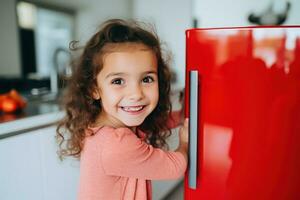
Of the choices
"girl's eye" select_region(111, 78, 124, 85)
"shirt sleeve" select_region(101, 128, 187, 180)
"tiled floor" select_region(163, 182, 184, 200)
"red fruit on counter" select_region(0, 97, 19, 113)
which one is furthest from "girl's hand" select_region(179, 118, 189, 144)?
"tiled floor" select_region(163, 182, 184, 200)

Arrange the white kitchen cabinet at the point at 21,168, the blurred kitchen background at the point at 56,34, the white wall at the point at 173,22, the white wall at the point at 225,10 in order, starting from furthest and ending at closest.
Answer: the white wall at the point at 225,10
the white wall at the point at 173,22
the blurred kitchen background at the point at 56,34
the white kitchen cabinet at the point at 21,168

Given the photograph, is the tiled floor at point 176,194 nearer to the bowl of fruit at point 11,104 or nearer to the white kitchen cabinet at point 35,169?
the white kitchen cabinet at point 35,169

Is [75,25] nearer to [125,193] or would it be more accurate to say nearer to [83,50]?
[83,50]

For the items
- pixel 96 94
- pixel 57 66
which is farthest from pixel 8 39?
pixel 96 94

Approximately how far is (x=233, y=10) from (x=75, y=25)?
69.8 inches

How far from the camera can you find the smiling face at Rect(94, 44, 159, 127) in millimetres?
871

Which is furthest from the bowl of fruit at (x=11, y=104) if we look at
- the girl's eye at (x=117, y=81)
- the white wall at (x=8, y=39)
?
the girl's eye at (x=117, y=81)

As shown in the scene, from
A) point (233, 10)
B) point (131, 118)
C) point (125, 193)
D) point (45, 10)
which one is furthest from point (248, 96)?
point (233, 10)

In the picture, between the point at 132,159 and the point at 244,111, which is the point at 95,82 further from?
the point at 244,111

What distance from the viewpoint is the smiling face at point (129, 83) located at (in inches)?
34.3

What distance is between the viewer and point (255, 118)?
87cm

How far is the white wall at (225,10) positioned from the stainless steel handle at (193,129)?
2403mm

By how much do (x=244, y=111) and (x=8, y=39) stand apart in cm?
165

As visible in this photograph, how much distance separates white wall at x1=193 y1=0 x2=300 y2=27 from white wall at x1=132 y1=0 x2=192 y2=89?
404 millimetres
